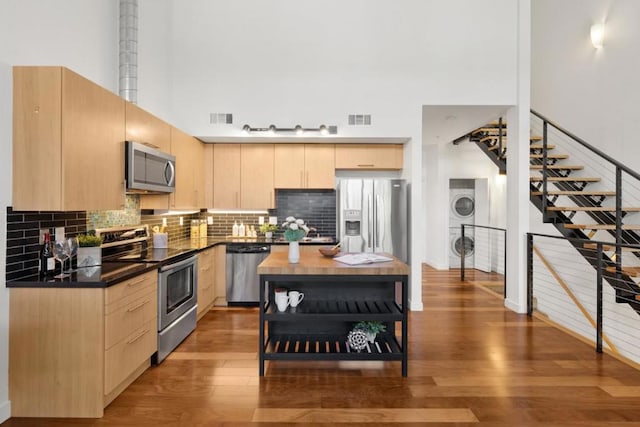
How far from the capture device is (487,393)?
2686 millimetres

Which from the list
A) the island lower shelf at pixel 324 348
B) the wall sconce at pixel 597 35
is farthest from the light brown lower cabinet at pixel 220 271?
the wall sconce at pixel 597 35

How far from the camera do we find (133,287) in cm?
271

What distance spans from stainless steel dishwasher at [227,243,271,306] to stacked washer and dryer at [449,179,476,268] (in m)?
4.82

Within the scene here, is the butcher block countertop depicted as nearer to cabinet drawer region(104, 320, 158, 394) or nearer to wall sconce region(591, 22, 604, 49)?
cabinet drawer region(104, 320, 158, 394)

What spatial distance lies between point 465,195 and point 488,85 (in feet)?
12.6

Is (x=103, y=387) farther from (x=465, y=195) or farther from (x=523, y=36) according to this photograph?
(x=465, y=195)

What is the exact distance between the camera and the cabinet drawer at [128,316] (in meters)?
2.41

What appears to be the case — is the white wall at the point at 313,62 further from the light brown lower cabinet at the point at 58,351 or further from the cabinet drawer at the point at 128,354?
the light brown lower cabinet at the point at 58,351

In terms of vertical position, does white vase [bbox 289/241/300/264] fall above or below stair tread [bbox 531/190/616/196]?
below

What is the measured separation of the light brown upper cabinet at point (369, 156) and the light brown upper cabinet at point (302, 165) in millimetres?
140

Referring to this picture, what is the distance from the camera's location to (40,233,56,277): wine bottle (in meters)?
2.55

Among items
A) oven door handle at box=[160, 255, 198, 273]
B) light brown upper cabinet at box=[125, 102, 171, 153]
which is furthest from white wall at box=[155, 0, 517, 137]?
oven door handle at box=[160, 255, 198, 273]

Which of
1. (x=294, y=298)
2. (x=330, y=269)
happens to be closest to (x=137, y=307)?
(x=294, y=298)

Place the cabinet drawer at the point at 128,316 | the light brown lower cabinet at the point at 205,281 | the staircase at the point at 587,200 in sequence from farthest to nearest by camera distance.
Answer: the light brown lower cabinet at the point at 205,281
the staircase at the point at 587,200
the cabinet drawer at the point at 128,316
